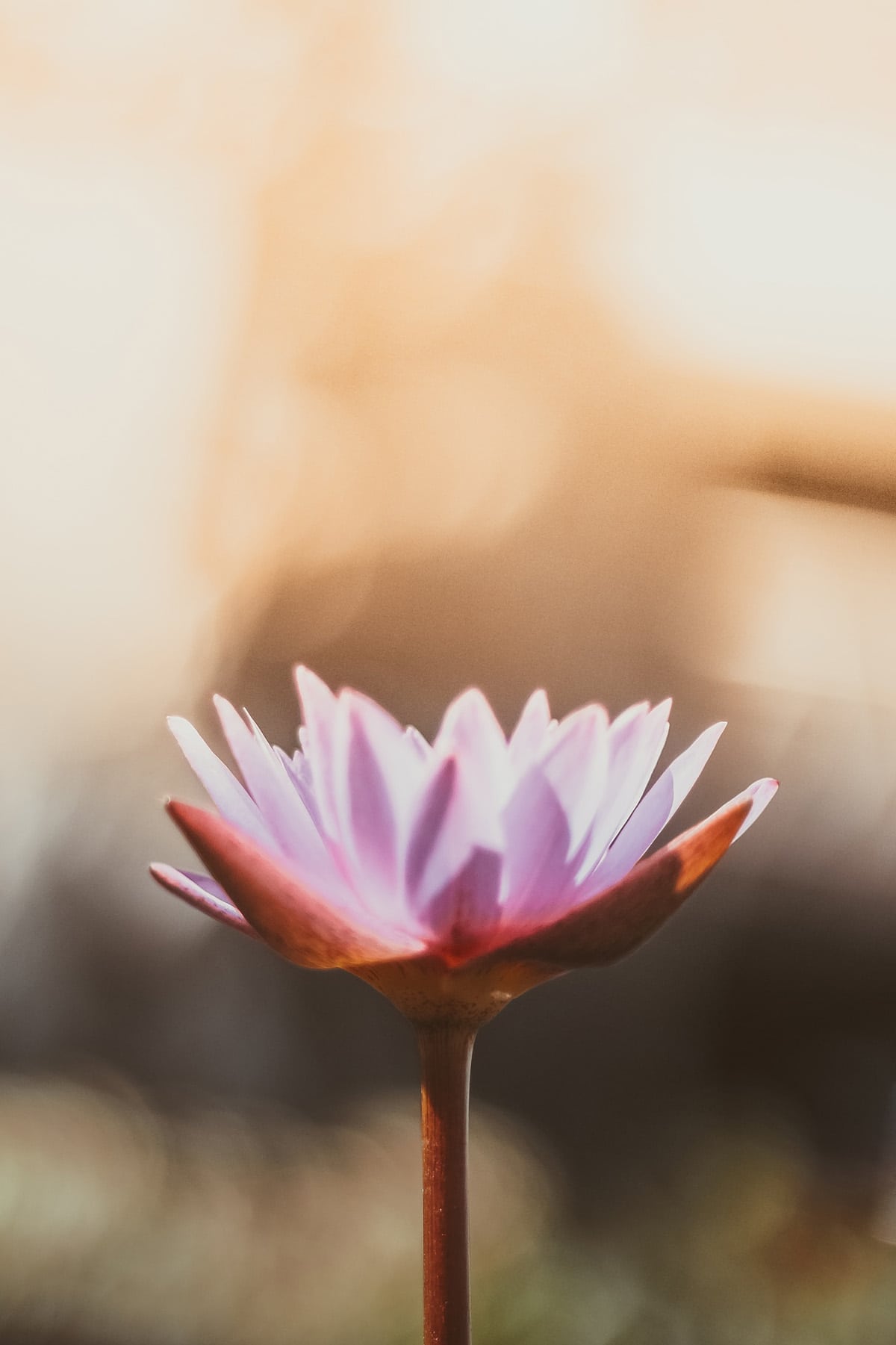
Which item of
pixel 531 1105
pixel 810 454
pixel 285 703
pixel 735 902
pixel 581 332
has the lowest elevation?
pixel 531 1105

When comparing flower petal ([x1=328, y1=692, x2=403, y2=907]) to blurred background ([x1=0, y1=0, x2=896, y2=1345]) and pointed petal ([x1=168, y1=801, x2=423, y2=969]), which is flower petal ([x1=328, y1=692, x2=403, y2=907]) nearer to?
pointed petal ([x1=168, y1=801, x2=423, y2=969])

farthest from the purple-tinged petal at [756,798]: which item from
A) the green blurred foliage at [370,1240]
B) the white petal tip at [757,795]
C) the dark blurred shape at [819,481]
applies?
the dark blurred shape at [819,481]

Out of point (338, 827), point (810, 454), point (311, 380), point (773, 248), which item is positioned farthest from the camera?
point (311, 380)

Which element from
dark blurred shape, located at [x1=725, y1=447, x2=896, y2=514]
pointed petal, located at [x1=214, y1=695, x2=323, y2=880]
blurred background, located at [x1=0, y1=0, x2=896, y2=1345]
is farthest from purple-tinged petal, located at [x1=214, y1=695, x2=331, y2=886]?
dark blurred shape, located at [x1=725, y1=447, x2=896, y2=514]

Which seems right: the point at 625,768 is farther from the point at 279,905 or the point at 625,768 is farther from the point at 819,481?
the point at 819,481

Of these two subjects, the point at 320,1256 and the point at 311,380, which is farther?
the point at 311,380

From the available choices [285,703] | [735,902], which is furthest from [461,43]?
[735,902]

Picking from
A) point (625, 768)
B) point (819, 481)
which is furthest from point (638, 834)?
point (819, 481)

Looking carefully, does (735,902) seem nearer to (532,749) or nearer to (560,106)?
(560,106)

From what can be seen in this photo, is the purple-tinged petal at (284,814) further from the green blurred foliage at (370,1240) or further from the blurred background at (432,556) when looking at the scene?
the blurred background at (432,556)
